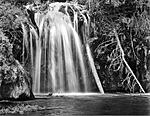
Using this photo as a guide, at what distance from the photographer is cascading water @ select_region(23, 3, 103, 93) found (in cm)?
1761

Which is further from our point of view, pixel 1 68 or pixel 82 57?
pixel 82 57

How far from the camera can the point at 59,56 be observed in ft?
59.8

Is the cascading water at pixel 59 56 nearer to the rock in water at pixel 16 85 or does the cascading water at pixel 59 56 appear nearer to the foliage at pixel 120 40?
the foliage at pixel 120 40

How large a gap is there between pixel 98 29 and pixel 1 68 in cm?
976

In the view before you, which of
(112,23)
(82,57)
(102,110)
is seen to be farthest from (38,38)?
(102,110)

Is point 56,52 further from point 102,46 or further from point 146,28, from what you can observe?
point 146,28

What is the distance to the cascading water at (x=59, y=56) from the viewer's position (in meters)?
17.6

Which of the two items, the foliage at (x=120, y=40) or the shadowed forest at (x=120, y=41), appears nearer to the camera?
the shadowed forest at (x=120, y=41)

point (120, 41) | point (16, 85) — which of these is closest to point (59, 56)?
point (120, 41)

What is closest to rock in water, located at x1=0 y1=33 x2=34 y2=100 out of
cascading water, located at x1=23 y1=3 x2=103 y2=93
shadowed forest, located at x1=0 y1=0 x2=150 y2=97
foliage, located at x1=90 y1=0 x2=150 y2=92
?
cascading water, located at x1=23 y1=3 x2=103 y2=93

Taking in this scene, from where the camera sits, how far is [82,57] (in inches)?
739

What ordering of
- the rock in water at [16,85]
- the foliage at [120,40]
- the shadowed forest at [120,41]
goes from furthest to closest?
the foliage at [120,40] < the shadowed forest at [120,41] < the rock in water at [16,85]

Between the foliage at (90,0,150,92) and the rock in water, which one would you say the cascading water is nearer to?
the foliage at (90,0,150,92)

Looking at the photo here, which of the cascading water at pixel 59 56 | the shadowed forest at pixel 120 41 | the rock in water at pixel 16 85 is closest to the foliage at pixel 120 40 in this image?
the shadowed forest at pixel 120 41
